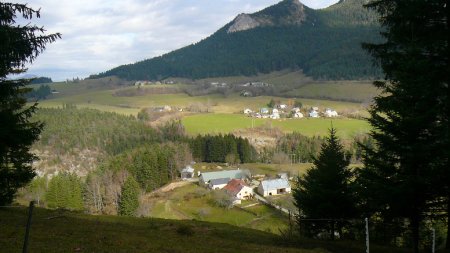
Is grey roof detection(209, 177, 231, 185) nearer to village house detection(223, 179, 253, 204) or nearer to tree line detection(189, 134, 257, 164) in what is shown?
village house detection(223, 179, 253, 204)

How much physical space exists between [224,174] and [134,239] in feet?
269

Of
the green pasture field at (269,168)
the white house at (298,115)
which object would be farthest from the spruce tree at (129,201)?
the white house at (298,115)

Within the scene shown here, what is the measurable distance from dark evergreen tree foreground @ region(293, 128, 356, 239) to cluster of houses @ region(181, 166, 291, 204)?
49604 millimetres

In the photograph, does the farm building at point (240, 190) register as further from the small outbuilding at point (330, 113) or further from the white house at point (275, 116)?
the white house at point (275, 116)

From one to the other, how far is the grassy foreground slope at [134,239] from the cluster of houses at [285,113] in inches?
5995

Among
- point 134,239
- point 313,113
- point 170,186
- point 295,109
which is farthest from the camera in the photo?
point 295,109

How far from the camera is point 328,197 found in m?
25.0

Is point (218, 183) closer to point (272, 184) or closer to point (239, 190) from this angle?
point (239, 190)

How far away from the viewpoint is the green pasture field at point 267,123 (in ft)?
473

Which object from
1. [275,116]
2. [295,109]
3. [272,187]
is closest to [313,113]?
[295,109]

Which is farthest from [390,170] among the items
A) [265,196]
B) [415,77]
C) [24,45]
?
[265,196]

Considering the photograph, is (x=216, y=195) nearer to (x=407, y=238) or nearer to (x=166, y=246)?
(x=407, y=238)

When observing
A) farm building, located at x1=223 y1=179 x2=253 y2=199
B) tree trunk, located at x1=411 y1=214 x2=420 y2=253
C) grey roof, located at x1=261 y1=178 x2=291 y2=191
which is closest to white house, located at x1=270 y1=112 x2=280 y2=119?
grey roof, located at x1=261 y1=178 x2=291 y2=191

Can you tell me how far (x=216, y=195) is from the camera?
7712 centimetres
